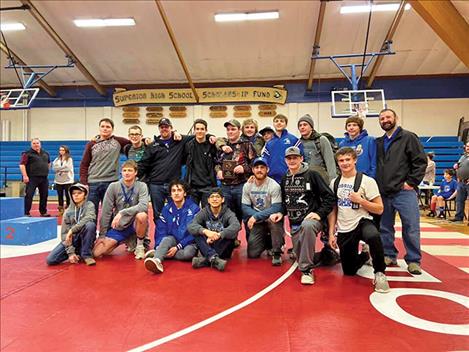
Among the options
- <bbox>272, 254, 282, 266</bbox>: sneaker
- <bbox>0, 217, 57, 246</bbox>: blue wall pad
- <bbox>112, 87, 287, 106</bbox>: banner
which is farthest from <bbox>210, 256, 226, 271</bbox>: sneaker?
<bbox>112, 87, 287, 106</bbox>: banner

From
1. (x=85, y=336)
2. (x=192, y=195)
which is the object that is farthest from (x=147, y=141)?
(x=85, y=336)

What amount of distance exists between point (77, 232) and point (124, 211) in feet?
1.82

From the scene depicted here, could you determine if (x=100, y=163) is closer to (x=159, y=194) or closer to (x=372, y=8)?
(x=159, y=194)

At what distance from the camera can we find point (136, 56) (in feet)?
40.8

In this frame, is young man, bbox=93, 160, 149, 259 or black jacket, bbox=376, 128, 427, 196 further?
young man, bbox=93, 160, 149, 259

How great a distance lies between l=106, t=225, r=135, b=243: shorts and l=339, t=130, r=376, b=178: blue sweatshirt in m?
2.88

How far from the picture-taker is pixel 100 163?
4344 millimetres

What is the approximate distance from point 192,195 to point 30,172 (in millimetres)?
4872

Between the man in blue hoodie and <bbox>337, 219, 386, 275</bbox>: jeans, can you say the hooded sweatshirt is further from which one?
the man in blue hoodie

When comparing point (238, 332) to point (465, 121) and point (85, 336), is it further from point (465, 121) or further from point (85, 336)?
point (465, 121)

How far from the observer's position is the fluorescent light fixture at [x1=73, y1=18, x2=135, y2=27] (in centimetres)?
1052

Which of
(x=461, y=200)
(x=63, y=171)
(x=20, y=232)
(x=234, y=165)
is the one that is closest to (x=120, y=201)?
(x=234, y=165)

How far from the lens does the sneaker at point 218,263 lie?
3342mm

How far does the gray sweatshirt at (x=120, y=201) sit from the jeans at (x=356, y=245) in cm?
235
